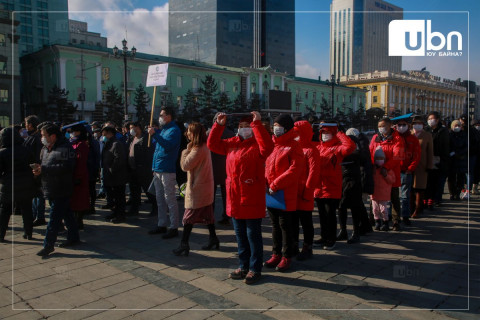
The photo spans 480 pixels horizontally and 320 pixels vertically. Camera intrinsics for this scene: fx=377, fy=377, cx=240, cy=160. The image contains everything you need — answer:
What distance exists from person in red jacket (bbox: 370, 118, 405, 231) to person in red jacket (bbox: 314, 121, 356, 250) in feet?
4.29

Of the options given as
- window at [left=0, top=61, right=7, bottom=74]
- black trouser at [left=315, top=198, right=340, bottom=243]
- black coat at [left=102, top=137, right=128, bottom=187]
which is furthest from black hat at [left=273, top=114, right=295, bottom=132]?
window at [left=0, top=61, right=7, bottom=74]

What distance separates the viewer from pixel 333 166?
535 cm

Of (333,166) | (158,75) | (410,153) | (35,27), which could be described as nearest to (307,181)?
(333,166)

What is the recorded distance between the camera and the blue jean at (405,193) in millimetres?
6715

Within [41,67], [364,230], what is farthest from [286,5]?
[41,67]

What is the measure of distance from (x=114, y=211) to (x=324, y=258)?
437cm

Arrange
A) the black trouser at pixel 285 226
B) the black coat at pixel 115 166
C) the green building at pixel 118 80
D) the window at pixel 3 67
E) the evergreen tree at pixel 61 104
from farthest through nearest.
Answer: the green building at pixel 118 80
the window at pixel 3 67
the evergreen tree at pixel 61 104
the black coat at pixel 115 166
the black trouser at pixel 285 226

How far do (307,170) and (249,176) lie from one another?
111 cm

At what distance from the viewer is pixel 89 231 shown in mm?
6457

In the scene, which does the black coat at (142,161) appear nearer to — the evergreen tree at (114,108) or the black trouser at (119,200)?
the black trouser at (119,200)

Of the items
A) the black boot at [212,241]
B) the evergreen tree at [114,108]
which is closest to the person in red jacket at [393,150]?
the black boot at [212,241]

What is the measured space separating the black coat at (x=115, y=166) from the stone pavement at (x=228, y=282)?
1.31m

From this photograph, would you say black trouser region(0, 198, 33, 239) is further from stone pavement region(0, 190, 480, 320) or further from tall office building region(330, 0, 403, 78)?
tall office building region(330, 0, 403, 78)

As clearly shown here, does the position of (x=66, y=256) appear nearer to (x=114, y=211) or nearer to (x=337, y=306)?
(x=114, y=211)
